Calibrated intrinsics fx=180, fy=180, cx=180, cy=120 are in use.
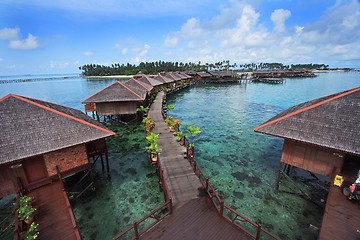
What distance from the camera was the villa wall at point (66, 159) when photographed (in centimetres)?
1045

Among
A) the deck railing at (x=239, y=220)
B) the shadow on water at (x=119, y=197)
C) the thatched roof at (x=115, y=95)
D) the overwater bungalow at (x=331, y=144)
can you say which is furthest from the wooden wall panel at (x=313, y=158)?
the thatched roof at (x=115, y=95)

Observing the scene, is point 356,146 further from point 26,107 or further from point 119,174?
point 26,107

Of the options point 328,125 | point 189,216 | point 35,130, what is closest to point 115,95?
point 35,130

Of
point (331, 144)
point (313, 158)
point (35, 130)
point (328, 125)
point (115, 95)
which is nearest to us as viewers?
point (331, 144)

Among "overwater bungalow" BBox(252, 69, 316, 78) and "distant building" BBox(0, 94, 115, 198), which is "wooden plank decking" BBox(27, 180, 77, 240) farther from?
"overwater bungalow" BBox(252, 69, 316, 78)

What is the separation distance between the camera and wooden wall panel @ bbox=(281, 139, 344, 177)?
31.8 ft

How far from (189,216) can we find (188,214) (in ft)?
0.42

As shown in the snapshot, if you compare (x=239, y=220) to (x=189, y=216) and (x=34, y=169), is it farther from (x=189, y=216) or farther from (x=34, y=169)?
(x=34, y=169)

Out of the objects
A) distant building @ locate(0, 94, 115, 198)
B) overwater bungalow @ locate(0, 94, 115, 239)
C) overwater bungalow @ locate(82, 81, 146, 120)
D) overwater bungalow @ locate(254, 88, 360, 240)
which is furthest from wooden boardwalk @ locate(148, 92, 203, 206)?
overwater bungalow @ locate(82, 81, 146, 120)

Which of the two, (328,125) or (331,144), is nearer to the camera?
(331,144)

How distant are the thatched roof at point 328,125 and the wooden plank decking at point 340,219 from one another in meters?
2.49

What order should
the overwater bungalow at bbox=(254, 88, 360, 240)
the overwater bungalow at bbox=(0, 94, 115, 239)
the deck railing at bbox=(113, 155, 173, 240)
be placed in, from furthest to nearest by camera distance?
the overwater bungalow at bbox=(0, 94, 115, 239), the overwater bungalow at bbox=(254, 88, 360, 240), the deck railing at bbox=(113, 155, 173, 240)

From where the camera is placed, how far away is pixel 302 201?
37.6ft

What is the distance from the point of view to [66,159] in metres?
10.9
